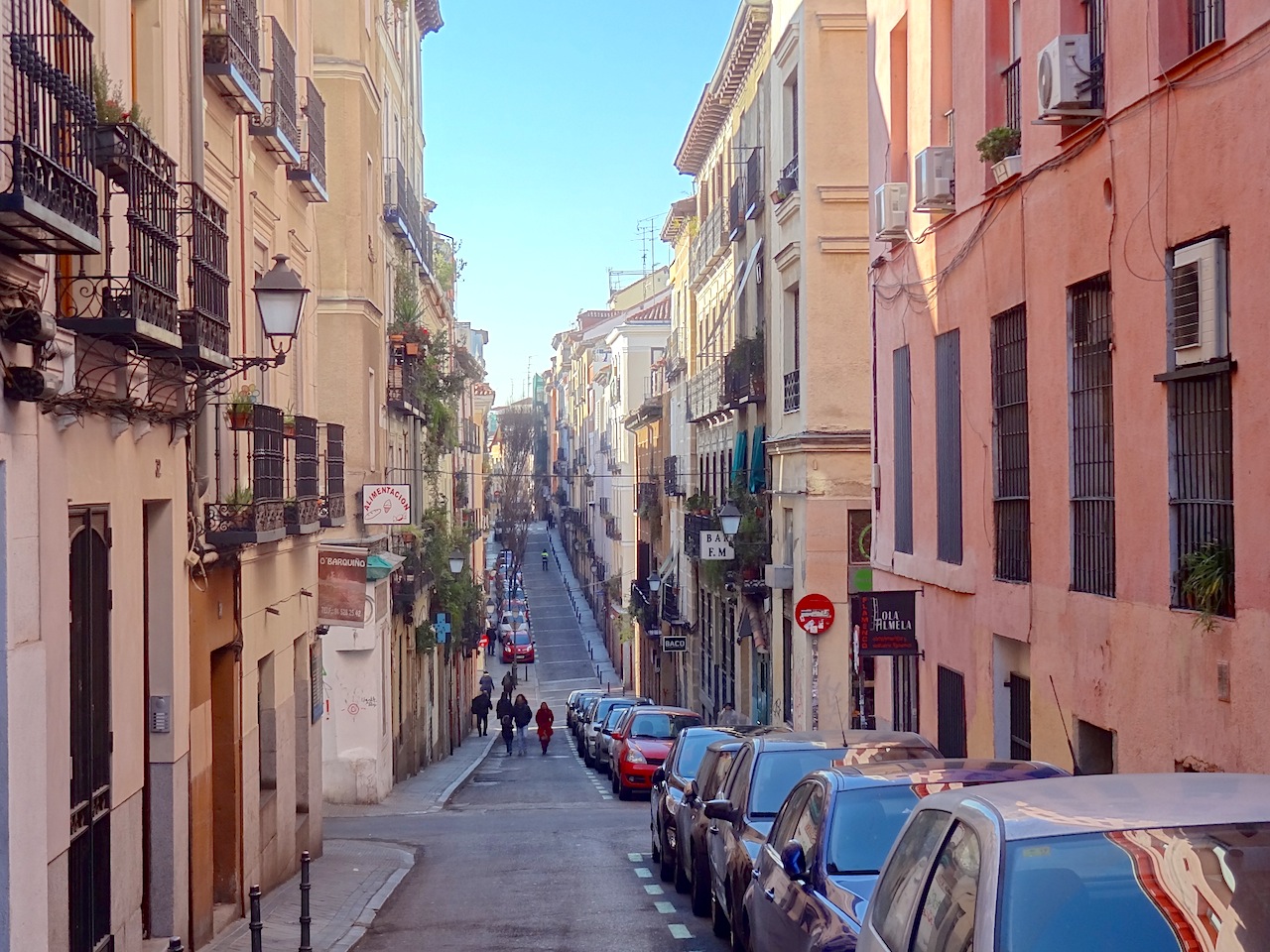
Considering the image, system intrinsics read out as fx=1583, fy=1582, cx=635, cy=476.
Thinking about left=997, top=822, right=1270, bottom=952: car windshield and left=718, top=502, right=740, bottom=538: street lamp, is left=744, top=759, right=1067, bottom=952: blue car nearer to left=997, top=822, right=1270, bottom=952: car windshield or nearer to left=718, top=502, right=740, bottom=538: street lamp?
left=997, top=822, right=1270, bottom=952: car windshield

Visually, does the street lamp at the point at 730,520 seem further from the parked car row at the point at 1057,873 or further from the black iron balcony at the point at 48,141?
the black iron balcony at the point at 48,141

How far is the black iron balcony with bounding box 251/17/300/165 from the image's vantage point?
15859 mm

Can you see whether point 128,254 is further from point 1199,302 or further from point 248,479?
point 1199,302

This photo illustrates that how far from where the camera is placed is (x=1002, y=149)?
13.9 metres

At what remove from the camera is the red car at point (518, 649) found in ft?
232

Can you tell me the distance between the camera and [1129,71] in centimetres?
1088

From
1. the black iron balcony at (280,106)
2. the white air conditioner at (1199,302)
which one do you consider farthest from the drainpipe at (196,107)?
the white air conditioner at (1199,302)

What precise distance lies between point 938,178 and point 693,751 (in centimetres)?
693

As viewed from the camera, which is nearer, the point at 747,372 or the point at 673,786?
the point at 673,786

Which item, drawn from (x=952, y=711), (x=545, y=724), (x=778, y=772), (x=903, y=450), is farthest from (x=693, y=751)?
(x=545, y=724)

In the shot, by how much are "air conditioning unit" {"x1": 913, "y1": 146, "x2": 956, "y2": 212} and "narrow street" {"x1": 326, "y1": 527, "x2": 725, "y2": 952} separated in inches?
289

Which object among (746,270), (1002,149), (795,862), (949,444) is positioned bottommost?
(795,862)

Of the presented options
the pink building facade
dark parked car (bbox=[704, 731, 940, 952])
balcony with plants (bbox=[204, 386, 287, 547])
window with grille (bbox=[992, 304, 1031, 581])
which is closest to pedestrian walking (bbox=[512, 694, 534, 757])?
the pink building facade

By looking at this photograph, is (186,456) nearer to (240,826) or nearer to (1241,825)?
(240,826)
